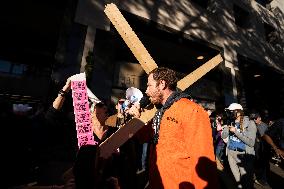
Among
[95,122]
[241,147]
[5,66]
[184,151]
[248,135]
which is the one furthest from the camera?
[5,66]

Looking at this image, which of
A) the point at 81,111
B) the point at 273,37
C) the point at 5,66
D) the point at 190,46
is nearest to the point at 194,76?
the point at 81,111

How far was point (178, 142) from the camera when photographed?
2.37 m

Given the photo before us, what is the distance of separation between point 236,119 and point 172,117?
3572 millimetres

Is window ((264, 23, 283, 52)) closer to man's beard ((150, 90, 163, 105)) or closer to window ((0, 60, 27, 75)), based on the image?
window ((0, 60, 27, 75))

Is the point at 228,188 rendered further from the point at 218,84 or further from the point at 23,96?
the point at 23,96

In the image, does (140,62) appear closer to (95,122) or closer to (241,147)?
(95,122)

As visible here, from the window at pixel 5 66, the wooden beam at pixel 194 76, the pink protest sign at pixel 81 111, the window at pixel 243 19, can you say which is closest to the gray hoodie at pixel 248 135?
the wooden beam at pixel 194 76

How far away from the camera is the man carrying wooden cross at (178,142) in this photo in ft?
7.05

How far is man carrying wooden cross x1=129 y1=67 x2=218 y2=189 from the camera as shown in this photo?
2.15 metres

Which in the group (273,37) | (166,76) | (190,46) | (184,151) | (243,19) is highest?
(243,19)

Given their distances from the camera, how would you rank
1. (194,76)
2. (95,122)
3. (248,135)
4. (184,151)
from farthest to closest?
1. (248,135)
2. (95,122)
3. (194,76)
4. (184,151)

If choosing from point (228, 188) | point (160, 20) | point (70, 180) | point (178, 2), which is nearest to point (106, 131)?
point (70, 180)

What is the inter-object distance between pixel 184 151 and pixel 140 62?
162cm

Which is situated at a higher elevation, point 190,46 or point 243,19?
point 243,19
